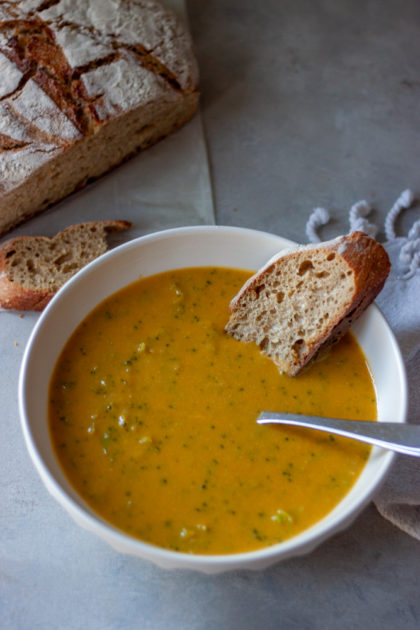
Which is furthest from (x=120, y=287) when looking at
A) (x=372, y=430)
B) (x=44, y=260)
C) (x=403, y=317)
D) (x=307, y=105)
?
(x=307, y=105)

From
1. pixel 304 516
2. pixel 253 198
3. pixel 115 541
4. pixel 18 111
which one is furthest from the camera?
pixel 253 198

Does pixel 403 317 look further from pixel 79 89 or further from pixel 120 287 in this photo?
pixel 79 89

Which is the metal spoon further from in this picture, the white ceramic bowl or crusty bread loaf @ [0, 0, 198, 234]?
crusty bread loaf @ [0, 0, 198, 234]

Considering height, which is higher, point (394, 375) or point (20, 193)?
point (20, 193)

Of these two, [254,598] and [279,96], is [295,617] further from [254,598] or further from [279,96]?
[279,96]

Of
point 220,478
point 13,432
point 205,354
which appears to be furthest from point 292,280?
point 13,432

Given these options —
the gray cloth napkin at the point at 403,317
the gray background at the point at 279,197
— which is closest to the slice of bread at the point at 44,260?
the gray background at the point at 279,197

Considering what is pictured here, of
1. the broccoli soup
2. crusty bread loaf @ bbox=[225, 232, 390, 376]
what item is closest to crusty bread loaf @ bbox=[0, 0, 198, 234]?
the broccoli soup
